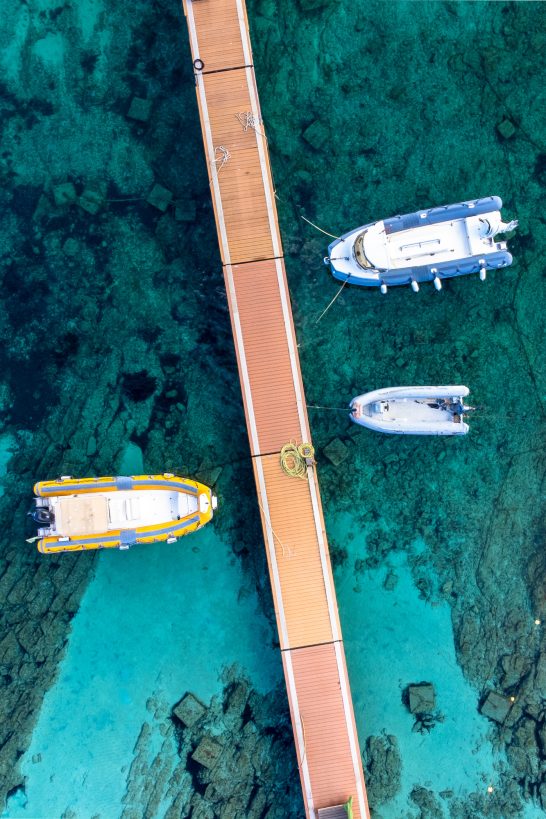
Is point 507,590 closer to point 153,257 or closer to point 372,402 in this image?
point 372,402

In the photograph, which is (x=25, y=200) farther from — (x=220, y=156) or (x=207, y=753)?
(x=207, y=753)

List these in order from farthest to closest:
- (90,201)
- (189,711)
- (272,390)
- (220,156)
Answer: (90,201), (189,711), (220,156), (272,390)

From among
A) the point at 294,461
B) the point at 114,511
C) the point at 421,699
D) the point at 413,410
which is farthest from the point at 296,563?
the point at 421,699

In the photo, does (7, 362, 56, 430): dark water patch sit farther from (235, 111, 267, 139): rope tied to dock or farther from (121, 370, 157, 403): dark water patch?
(235, 111, 267, 139): rope tied to dock

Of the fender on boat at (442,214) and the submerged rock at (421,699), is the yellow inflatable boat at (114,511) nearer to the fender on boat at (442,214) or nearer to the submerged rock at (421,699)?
the submerged rock at (421,699)

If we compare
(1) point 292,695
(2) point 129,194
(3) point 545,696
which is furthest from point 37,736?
(2) point 129,194

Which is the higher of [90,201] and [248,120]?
[248,120]

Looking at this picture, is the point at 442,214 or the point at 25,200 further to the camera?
the point at 25,200
